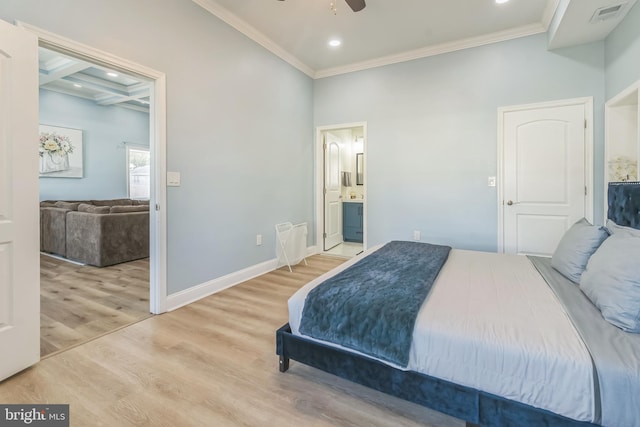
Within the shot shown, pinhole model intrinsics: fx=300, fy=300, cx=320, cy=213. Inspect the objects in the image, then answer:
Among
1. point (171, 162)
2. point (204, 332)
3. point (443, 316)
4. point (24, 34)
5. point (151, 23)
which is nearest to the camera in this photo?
point (443, 316)

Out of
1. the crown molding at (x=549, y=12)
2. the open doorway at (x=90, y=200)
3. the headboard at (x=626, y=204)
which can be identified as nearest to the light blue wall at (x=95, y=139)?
the open doorway at (x=90, y=200)

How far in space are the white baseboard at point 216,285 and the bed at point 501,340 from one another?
1.48 metres

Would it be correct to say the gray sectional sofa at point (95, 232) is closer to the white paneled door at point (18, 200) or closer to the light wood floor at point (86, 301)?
the light wood floor at point (86, 301)

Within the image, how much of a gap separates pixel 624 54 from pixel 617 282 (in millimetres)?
2731

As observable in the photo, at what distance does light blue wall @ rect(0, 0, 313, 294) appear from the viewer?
228 cm

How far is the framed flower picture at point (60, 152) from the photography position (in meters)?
5.35

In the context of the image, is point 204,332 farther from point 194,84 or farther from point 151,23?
point 151,23

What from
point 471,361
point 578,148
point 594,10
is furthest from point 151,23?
Answer: point 578,148

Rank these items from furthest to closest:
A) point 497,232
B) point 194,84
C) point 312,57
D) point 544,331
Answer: point 312,57 < point 497,232 < point 194,84 < point 544,331

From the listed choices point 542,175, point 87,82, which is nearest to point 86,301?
point 87,82

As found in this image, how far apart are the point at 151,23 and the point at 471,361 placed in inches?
130

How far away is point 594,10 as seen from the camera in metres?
2.67

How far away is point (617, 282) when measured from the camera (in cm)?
138

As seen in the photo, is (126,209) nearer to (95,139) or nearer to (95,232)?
(95,232)
